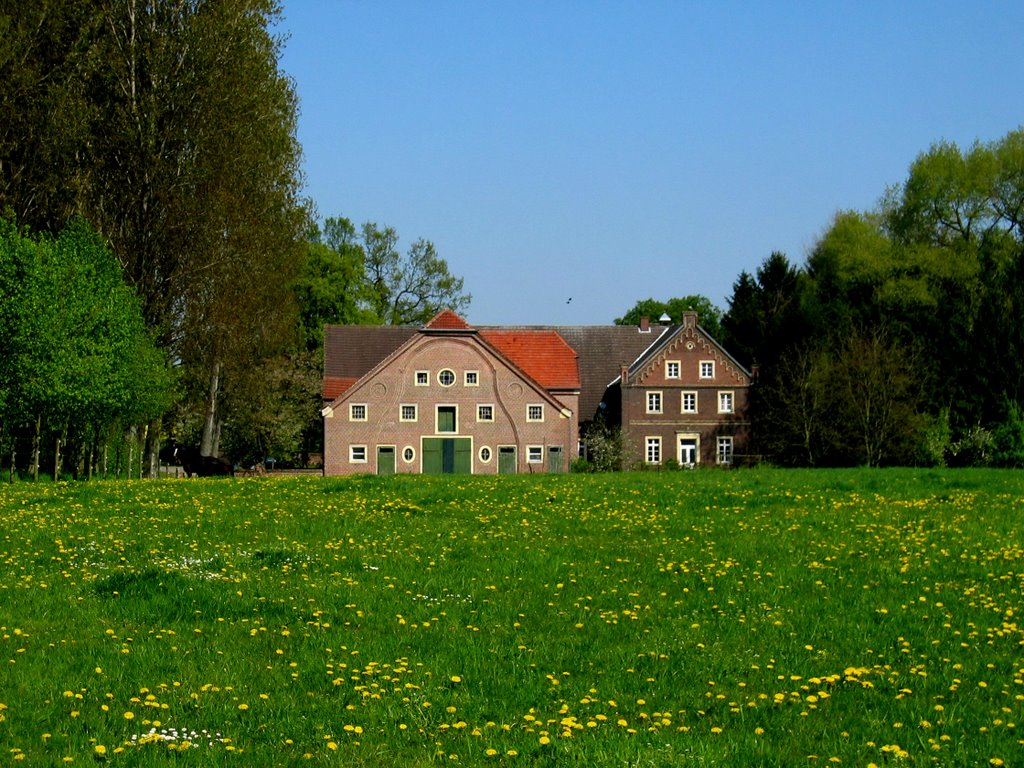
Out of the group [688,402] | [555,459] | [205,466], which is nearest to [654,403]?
[688,402]

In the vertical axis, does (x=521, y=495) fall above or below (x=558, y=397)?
below

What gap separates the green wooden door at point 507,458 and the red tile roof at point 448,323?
828 cm

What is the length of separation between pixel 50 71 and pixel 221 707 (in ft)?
154

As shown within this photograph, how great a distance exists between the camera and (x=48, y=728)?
924 cm

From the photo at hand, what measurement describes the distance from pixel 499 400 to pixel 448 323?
19.9ft

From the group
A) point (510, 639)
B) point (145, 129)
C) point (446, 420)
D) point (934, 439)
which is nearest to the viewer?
point (510, 639)

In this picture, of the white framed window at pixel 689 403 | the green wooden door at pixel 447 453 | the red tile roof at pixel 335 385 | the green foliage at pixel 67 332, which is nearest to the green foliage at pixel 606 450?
the white framed window at pixel 689 403

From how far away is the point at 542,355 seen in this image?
8225 cm

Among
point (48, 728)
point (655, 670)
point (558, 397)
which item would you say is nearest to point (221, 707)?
point (48, 728)

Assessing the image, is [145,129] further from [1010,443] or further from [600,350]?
[600,350]

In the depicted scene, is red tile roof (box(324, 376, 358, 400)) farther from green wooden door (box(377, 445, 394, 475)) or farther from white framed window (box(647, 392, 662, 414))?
white framed window (box(647, 392, 662, 414))

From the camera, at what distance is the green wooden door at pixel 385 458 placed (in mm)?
75250

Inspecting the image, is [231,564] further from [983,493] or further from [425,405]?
[425,405]

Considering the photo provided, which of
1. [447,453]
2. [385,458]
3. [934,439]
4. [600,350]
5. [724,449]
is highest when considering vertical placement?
[600,350]
